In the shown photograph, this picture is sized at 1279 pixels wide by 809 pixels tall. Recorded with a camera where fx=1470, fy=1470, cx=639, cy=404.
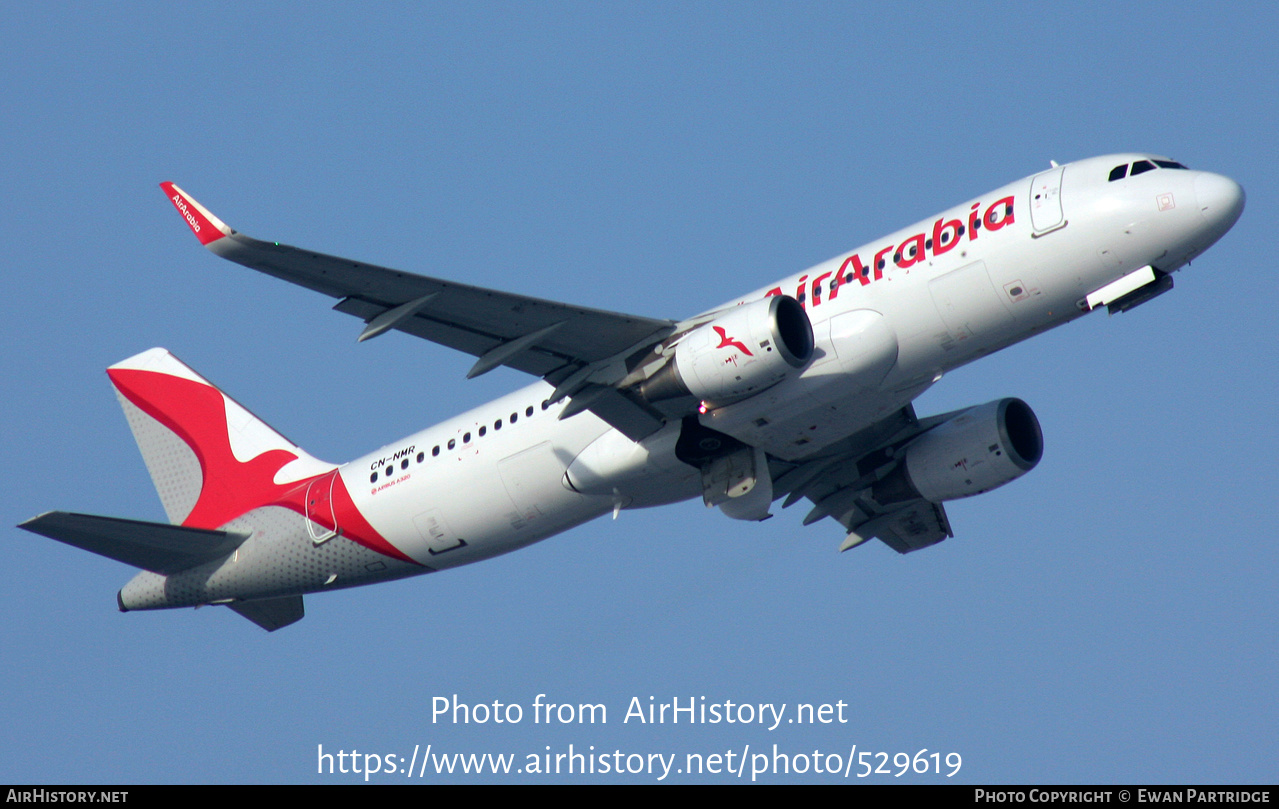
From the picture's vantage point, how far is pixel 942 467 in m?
35.7

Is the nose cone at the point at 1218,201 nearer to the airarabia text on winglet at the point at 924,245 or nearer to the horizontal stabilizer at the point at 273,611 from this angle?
the airarabia text on winglet at the point at 924,245

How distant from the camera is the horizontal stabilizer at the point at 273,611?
38906 mm

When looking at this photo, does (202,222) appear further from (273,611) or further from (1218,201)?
(1218,201)

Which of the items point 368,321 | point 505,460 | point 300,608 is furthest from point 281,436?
point 368,321

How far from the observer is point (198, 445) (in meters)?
40.9

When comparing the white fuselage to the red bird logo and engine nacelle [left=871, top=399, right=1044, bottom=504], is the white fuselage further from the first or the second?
engine nacelle [left=871, top=399, right=1044, bottom=504]

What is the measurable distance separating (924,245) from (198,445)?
21377 mm

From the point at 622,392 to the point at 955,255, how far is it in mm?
7544

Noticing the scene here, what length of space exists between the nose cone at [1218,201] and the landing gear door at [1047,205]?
105 inches

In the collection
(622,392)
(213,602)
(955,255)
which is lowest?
(213,602)

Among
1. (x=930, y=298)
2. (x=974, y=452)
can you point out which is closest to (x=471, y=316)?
(x=930, y=298)

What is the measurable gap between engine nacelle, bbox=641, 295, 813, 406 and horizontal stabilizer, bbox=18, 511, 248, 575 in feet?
46.4

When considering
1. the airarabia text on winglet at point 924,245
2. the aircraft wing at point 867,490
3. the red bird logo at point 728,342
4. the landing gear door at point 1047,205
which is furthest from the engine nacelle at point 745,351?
the aircraft wing at point 867,490

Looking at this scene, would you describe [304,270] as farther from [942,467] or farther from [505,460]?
[942,467]
